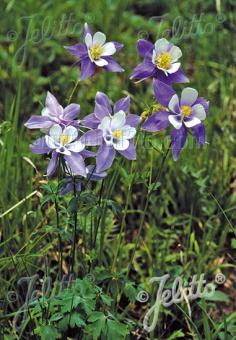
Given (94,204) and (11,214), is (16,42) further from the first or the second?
(94,204)

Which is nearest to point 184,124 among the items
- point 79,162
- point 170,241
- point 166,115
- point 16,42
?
point 166,115

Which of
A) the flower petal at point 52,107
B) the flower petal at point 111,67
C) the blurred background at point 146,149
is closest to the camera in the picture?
the flower petal at point 52,107

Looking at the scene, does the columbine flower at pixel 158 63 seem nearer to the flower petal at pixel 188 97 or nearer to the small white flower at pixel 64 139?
the flower petal at pixel 188 97

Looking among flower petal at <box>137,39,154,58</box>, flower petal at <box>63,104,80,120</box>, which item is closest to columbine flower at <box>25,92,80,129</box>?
flower petal at <box>63,104,80,120</box>

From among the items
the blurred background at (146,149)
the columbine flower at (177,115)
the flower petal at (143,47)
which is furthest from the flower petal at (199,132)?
the flower petal at (143,47)

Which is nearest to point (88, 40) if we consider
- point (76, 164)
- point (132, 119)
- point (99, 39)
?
point (99, 39)

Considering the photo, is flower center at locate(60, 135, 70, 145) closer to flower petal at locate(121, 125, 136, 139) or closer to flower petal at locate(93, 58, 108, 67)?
flower petal at locate(121, 125, 136, 139)
